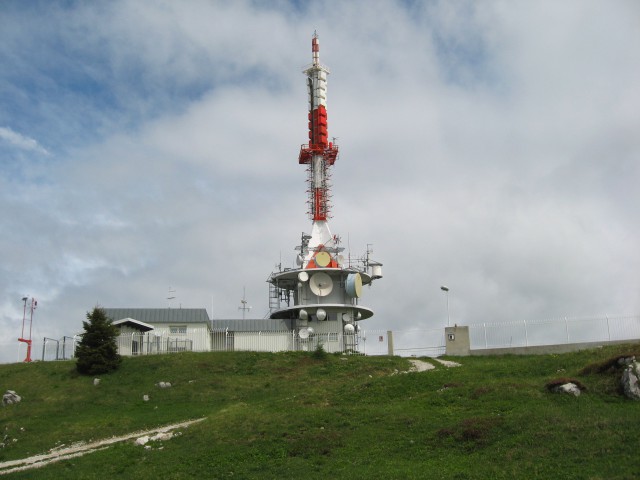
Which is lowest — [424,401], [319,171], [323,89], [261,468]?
[261,468]

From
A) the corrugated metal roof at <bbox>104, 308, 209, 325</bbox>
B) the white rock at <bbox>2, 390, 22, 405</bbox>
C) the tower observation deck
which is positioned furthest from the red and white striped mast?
the white rock at <bbox>2, 390, 22, 405</bbox>

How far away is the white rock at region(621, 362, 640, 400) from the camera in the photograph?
24.3 metres

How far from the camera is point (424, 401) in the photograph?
28328 mm

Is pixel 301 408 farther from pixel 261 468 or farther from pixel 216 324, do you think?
pixel 216 324

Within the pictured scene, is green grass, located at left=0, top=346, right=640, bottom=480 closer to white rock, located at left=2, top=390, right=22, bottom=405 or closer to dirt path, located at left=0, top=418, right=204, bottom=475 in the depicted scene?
white rock, located at left=2, top=390, right=22, bottom=405

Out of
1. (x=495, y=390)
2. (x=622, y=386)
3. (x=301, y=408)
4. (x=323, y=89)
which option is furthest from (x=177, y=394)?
(x=323, y=89)

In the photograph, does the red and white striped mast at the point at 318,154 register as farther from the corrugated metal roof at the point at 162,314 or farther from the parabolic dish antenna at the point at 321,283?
the corrugated metal roof at the point at 162,314

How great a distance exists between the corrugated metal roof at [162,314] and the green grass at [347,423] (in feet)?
34.4

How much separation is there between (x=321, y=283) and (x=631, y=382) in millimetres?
31362

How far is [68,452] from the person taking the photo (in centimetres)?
2734

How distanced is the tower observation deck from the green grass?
12.3 m

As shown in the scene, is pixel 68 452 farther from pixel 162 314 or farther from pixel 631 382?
pixel 162 314

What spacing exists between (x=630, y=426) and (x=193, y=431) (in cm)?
1599

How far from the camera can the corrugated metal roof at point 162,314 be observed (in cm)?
5153
